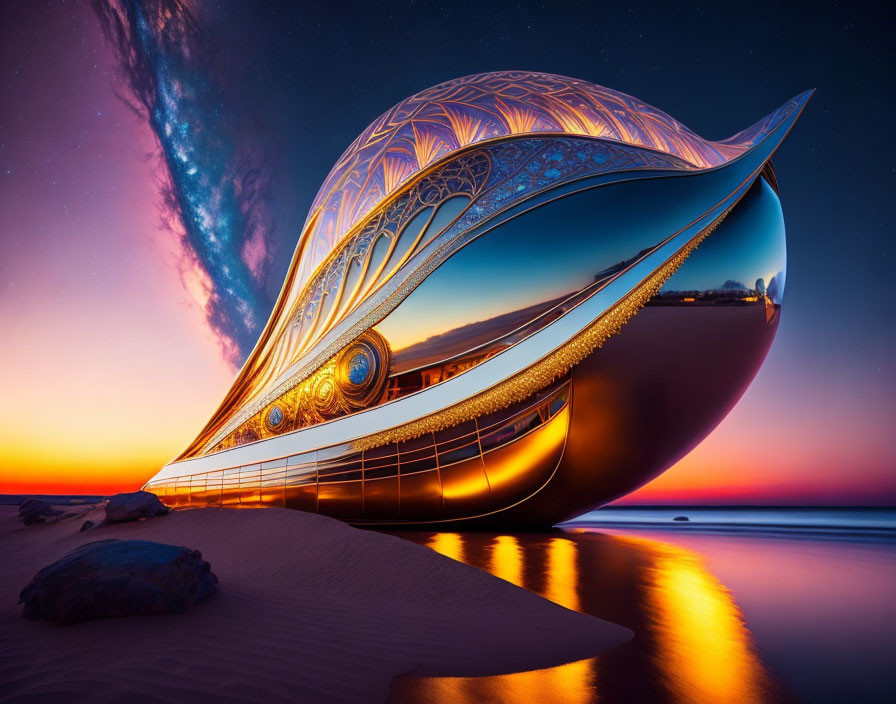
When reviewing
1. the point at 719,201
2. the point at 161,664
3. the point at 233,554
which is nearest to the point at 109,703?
the point at 161,664

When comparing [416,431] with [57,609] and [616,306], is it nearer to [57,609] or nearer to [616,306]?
[616,306]

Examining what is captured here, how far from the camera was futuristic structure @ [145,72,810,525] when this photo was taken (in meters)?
5.54

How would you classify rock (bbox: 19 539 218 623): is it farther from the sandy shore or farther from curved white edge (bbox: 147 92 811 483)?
curved white edge (bbox: 147 92 811 483)

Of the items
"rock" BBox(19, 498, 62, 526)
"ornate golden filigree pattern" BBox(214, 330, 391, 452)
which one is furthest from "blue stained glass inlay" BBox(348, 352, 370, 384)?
"rock" BBox(19, 498, 62, 526)

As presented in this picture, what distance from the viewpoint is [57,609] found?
222cm

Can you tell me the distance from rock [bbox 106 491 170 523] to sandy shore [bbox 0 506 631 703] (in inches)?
76.6

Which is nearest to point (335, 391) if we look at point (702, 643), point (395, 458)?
point (395, 458)

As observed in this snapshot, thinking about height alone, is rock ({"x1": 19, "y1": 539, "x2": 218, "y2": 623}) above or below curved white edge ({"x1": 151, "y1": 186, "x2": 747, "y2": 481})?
below

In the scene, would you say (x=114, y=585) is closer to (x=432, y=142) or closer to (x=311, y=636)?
(x=311, y=636)

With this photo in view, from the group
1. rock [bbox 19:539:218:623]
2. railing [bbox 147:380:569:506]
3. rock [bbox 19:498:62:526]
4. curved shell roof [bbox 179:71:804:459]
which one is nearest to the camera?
rock [bbox 19:539:218:623]

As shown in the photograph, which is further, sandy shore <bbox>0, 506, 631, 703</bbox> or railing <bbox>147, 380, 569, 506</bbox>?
railing <bbox>147, 380, 569, 506</bbox>

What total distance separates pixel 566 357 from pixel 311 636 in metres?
4.10

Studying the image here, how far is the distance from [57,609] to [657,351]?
579 cm

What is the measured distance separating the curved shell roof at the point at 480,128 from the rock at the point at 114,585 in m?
5.81
